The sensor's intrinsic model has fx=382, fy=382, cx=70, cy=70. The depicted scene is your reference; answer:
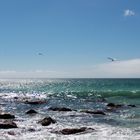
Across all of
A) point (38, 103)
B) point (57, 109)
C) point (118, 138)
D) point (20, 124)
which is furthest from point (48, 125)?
point (38, 103)

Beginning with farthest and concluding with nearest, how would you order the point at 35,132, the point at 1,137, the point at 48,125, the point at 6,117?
1. the point at 6,117
2. the point at 48,125
3. the point at 35,132
4. the point at 1,137

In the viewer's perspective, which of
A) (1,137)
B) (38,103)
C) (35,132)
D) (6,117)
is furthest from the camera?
(38,103)

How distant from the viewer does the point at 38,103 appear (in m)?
69.4

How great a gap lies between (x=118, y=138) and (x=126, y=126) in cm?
766

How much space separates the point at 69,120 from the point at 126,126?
792 centimetres

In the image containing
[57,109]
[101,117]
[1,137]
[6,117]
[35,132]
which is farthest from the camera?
[57,109]

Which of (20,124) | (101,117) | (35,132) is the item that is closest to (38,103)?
(101,117)

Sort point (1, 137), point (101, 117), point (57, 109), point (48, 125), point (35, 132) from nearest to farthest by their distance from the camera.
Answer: point (1, 137), point (35, 132), point (48, 125), point (101, 117), point (57, 109)

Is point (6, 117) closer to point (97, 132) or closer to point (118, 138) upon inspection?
point (97, 132)

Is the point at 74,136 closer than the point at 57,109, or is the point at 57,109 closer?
the point at 74,136

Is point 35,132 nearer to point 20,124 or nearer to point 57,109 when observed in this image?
point 20,124

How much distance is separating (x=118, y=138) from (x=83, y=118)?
1471 centimetres

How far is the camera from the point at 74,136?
32.2 metres

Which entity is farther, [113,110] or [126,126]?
[113,110]
